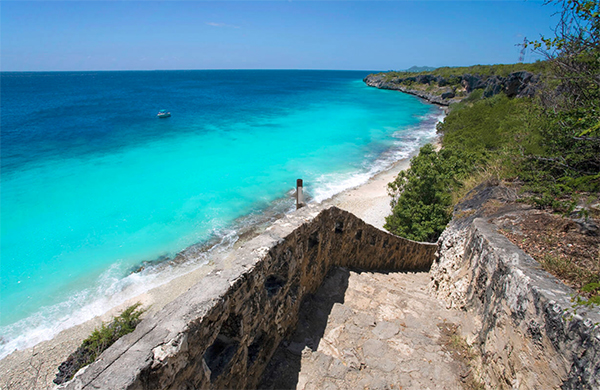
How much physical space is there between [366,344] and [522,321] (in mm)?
2226

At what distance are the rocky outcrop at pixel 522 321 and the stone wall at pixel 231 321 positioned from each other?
294 cm

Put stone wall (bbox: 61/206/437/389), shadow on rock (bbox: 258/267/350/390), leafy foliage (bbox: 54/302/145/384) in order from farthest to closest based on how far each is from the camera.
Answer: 1. leafy foliage (bbox: 54/302/145/384)
2. shadow on rock (bbox: 258/267/350/390)
3. stone wall (bbox: 61/206/437/389)

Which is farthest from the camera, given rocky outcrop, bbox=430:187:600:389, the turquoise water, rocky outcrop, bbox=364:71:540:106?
rocky outcrop, bbox=364:71:540:106

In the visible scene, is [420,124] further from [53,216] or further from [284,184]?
[53,216]

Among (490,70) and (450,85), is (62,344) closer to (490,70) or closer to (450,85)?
(490,70)

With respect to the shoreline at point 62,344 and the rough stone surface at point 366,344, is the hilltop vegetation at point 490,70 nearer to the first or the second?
the rough stone surface at point 366,344

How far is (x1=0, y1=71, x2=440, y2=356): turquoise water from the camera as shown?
48.2 ft

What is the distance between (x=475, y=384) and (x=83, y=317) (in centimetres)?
1413

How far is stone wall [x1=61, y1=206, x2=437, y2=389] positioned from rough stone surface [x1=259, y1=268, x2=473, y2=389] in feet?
1.08

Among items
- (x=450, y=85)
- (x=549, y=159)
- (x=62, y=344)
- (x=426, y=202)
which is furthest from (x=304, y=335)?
(x=450, y=85)

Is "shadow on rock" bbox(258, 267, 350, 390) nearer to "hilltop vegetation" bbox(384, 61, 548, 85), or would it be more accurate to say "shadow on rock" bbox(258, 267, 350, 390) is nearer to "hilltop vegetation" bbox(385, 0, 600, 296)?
"hilltop vegetation" bbox(385, 0, 600, 296)

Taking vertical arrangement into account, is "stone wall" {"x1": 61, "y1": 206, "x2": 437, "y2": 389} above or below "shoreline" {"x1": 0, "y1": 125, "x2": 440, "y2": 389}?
above

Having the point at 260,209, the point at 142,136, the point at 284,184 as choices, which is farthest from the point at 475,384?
the point at 142,136

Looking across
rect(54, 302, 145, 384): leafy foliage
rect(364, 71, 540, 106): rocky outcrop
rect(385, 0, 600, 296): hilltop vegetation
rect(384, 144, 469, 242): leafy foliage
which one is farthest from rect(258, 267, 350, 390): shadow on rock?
rect(364, 71, 540, 106): rocky outcrop
